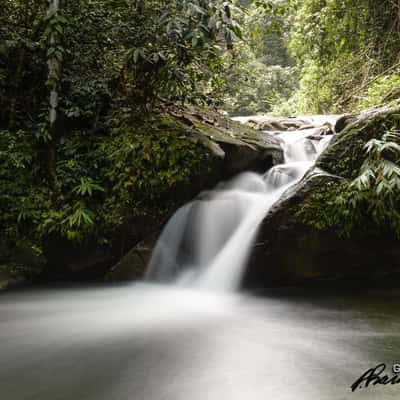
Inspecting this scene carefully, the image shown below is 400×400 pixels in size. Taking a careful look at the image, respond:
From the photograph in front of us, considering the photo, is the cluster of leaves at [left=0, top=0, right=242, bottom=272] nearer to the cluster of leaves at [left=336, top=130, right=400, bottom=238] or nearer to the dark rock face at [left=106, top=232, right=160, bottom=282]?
the dark rock face at [left=106, top=232, right=160, bottom=282]

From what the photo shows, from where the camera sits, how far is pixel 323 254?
3930 mm

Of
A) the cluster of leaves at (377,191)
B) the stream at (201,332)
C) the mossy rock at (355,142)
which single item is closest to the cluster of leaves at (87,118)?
the stream at (201,332)

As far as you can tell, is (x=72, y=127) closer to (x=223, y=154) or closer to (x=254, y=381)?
(x=223, y=154)

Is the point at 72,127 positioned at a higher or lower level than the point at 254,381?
higher

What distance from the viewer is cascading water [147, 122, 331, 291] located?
4160mm

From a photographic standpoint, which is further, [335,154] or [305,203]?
[335,154]

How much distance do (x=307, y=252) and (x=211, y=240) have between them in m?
1.10

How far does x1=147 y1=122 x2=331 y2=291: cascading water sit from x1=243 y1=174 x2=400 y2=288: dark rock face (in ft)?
0.64

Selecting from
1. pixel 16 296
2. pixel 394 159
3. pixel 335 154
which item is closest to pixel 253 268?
pixel 335 154

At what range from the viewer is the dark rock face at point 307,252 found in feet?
12.8

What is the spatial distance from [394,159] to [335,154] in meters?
0.58

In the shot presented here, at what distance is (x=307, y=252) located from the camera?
12.9 feet

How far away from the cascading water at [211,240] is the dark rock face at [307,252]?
0.64 ft

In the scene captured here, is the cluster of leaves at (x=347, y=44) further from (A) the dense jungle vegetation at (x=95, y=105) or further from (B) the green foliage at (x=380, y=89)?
(A) the dense jungle vegetation at (x=95, y=105)
